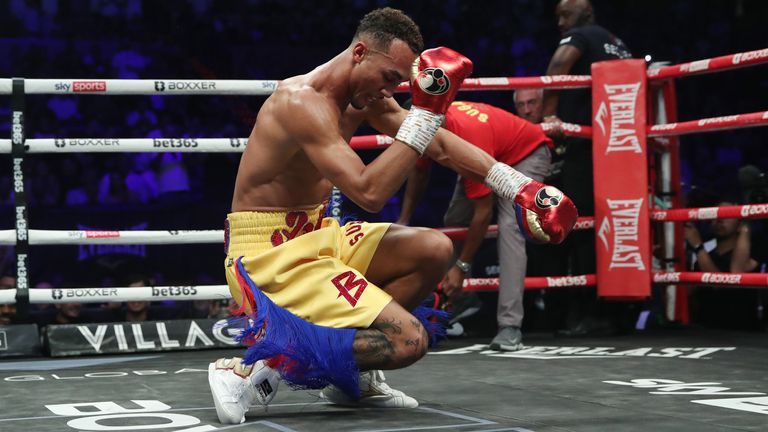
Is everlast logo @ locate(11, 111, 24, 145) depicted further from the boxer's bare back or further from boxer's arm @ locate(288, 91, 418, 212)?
boxer's arm @ locate(288, 91, 418, 212)

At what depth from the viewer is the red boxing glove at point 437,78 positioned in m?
2.06

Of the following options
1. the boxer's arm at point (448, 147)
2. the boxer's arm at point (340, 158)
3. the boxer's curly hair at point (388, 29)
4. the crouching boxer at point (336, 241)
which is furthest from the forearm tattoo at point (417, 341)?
the boxer's curly hair at point (388, 29)

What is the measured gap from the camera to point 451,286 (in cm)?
337

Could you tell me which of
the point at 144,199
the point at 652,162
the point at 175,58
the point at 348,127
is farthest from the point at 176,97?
the point at 348,127

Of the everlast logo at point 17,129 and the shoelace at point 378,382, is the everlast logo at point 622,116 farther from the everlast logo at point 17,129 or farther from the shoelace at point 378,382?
the everlast logo at point 17,129

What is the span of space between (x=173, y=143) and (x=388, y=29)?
4.71 feet

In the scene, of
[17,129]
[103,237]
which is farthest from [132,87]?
[103,237]

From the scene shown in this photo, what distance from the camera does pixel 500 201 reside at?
11.8 feet

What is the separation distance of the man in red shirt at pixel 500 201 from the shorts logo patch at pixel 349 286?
1299mm

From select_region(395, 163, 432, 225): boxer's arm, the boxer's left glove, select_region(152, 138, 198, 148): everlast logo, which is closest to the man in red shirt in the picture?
select_region(395, 163, 432, 225): boxer's arm

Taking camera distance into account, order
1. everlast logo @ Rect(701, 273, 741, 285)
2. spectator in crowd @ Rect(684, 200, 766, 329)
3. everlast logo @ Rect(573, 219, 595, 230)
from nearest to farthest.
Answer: everlast logo @ Rect(701, 273, 741, 285)
everlast logo @ Rect(573, 219, 595, 230)
spectator in crowd @ Rect(684, 200, 766, 329)

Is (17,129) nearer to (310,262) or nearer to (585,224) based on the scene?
(310,262)

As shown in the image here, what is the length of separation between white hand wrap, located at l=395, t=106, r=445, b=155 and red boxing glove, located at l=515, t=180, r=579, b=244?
280 millimetres

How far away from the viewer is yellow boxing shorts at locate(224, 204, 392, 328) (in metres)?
2.07
